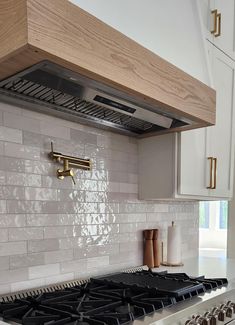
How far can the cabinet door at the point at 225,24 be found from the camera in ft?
7.20

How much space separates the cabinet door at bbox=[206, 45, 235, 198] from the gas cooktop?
80 cm

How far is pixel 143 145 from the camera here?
6.73ft

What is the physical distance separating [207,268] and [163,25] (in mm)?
1396

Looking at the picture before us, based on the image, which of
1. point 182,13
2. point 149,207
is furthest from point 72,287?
point 182,13

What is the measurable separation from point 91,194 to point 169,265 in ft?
2.44

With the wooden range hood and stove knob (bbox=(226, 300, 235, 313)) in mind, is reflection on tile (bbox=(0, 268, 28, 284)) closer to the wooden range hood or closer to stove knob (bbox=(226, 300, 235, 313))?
the wooden range hood

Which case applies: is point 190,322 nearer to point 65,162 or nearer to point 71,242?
point 71,242

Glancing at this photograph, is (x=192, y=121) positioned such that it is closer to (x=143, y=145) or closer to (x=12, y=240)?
(x=143, y=145)

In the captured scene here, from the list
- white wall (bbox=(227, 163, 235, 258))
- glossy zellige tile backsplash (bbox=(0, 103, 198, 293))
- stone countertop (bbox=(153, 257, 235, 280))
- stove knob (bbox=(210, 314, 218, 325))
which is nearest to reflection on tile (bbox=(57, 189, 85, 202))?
glossy zellige tile backsplash (bbox=(0, 103, 198, 293))

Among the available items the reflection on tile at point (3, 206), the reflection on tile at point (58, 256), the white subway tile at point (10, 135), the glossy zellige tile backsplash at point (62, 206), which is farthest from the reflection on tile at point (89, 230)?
the white subway tile at point (10, 135)

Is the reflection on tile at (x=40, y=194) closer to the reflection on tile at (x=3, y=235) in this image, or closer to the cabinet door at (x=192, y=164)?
the reflection on tile at (x=3, y=235)

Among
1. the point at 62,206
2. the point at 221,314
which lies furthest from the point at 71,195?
the point at 221,314

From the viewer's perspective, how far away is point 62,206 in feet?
5.24

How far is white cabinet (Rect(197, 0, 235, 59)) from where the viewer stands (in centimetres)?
209
